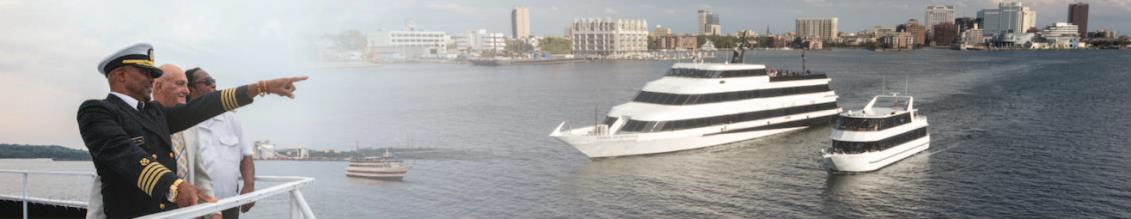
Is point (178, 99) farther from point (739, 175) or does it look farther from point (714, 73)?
point (714, 73)

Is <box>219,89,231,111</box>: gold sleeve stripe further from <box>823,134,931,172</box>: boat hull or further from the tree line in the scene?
the tree line

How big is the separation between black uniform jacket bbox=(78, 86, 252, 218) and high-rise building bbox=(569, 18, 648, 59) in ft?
521

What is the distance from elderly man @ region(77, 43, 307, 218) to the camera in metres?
2.33

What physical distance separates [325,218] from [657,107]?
1238 cm

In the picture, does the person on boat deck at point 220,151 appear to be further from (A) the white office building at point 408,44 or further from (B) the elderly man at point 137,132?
(A) the white office building at point 408,44

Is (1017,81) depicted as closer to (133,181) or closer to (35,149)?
(35,149)

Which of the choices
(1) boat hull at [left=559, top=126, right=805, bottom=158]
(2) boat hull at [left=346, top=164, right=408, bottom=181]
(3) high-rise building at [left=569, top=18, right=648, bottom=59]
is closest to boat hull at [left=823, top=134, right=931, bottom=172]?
(1) boat hull at [left=559, top=126, right=805, bottom=158]

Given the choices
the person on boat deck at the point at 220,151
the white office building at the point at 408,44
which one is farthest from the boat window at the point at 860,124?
the white office building at the point at 408,44

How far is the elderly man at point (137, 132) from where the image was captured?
91.7 inches

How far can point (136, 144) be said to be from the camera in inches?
95.1

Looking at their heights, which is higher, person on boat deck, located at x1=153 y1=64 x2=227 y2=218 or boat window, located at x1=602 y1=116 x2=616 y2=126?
person on boat deck, located at x1=153 y1=64 x2=227 y2=218

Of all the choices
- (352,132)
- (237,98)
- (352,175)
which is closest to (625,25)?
(352,132)

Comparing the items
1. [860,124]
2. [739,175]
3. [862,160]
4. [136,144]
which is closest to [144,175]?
[136,144]

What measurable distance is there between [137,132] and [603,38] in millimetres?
163650
